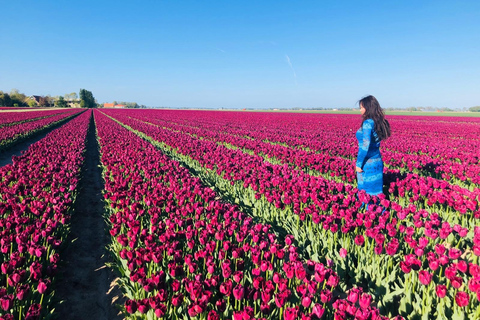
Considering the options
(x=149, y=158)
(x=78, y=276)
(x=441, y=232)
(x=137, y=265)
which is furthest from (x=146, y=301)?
(x=149, y=158)

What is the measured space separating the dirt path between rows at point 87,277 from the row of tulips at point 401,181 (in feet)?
17.3

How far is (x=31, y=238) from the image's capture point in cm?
363

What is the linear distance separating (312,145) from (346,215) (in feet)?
37.4

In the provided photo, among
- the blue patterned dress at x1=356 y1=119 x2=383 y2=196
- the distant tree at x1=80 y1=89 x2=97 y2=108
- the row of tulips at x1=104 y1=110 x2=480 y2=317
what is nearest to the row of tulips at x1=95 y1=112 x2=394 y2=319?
the row of tulips at x1=104 y1=110 x2=480 y2=317

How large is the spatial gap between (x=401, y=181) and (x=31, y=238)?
6833mm

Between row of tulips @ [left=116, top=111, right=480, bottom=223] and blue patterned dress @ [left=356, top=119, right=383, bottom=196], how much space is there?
1.94 feet

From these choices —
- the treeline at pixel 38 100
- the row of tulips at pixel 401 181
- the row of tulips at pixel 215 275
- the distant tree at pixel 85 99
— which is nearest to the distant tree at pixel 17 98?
the treeline at pixel 38 100

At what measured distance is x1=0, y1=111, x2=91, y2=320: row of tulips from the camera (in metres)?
2.57

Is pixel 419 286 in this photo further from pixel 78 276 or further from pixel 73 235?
pixel 73 235

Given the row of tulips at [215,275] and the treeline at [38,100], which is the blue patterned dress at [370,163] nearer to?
the row of tulips at [215,275]

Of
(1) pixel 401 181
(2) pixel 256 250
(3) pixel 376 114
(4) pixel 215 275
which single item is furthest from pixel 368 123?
(4) pixel 215 275

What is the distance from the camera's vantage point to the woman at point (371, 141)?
5.32m

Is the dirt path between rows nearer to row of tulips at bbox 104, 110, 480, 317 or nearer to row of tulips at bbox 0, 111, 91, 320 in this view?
row of tulips at bbox 0, 111, 91, 320

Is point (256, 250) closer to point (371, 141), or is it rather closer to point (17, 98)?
point (371, 141)
